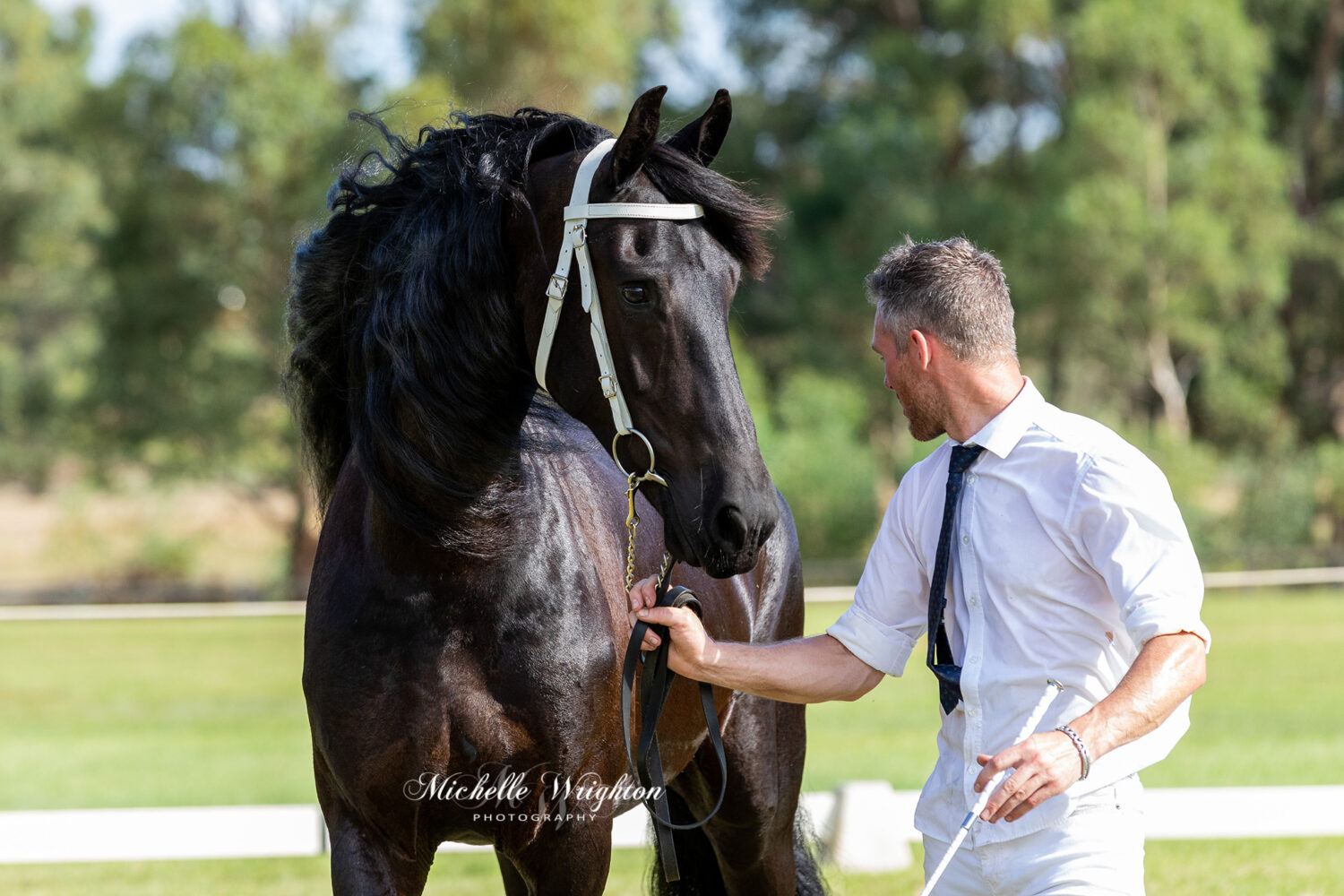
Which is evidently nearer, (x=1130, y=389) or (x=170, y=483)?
(x=170, y=483)

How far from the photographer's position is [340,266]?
276 cm

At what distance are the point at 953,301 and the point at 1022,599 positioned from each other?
0.54 metres

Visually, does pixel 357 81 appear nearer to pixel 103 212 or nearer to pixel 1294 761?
pixel 103 212

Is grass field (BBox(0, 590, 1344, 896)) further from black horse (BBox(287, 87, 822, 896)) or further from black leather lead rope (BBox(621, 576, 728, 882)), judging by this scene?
black horse (BBox(287, 87, 822, 896))

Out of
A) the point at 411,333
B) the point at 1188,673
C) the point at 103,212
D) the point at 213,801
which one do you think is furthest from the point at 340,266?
the point at 103,212

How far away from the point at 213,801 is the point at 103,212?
23360 mm

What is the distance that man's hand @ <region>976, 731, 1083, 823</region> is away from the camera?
1.92m

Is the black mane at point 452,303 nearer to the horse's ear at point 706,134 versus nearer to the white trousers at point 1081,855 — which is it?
the horse's ear at point 706,134

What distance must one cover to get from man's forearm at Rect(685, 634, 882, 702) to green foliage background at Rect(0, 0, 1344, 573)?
1941 centimetres

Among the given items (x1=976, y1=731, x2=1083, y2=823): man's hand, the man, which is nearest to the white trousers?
the man

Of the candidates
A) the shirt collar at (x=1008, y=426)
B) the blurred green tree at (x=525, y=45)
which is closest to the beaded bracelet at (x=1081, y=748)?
the shirt collar at (x=1008, y=426)

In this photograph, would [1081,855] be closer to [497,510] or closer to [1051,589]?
[1051,589]

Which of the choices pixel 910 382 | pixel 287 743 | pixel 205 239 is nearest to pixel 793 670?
pixel 910 382

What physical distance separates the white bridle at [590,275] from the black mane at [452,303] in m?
0.07
